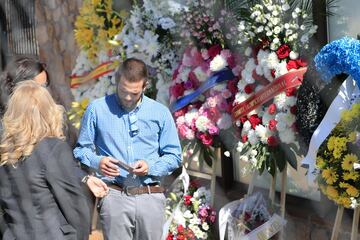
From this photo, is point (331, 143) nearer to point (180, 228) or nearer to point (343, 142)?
point (343, 142)

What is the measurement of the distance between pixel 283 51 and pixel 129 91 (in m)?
0.70

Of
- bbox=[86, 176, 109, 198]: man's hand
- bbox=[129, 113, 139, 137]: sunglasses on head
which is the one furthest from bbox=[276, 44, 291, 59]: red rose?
bbox=[86, 176, 109, 198]: man's hand

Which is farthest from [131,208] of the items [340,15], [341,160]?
[340,15]

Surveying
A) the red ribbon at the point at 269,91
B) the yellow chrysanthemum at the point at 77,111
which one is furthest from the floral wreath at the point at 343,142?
the yellow chrysanthemum at the point at 77,111

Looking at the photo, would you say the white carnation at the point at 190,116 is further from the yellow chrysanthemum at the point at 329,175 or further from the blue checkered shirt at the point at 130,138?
the yellow chrysanthemum at the point at 329,175

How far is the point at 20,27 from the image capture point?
239 inches

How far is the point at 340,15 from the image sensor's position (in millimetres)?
3258

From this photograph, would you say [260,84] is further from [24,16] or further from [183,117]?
[24,16]

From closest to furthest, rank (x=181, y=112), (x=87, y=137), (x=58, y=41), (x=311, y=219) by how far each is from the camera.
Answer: (x=87, y=137) → (x=311, y=219) → (x=181, y=112) → (x=58, y=41)

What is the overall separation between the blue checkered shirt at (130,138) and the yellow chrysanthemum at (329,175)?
757mm

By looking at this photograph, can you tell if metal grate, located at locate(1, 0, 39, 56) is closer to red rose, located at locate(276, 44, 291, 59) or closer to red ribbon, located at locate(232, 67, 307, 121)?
red ribbon, located at locate(232, 67, 307, 121)

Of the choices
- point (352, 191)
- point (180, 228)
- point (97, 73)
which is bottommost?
point (180, 228)

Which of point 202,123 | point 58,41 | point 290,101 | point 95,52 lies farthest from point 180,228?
point 58,41

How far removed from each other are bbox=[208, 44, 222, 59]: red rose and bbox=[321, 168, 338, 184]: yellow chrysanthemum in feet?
3.08
